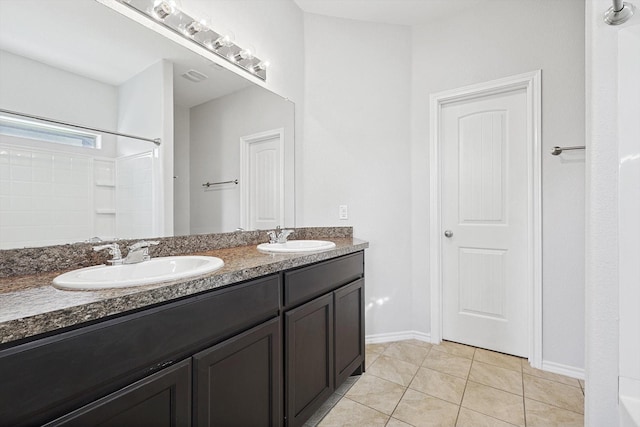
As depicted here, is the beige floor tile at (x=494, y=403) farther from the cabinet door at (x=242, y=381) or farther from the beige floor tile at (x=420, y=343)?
the cabinet door at (x=242, y=381)

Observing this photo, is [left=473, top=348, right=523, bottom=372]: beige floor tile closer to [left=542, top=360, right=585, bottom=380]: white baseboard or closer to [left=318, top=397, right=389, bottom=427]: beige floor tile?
[left=542, top=360, right=585, bottom=380]: white baseboard

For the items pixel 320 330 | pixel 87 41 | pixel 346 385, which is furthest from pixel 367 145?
pixel 87 41

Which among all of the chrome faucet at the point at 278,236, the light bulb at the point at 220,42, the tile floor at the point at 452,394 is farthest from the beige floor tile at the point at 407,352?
the light bulb at the point at 220,42

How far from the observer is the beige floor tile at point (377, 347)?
238 centimetres

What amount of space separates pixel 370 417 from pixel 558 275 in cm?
152

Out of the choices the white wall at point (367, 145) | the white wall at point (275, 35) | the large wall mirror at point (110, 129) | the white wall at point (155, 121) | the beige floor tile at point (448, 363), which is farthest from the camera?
the white wall at point (367, 145)

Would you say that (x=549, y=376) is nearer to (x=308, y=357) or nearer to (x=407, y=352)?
(x=407, y=352)

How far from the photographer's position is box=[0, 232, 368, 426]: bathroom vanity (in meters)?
0.66

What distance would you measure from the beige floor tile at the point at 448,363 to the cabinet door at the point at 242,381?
1280mm

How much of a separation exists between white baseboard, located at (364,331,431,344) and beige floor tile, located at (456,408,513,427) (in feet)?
2.87

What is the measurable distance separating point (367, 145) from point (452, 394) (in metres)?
1.80

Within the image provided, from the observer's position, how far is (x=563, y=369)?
6.64 ft

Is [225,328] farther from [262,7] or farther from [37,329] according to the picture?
[262,7]

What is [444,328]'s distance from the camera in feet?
8.34
